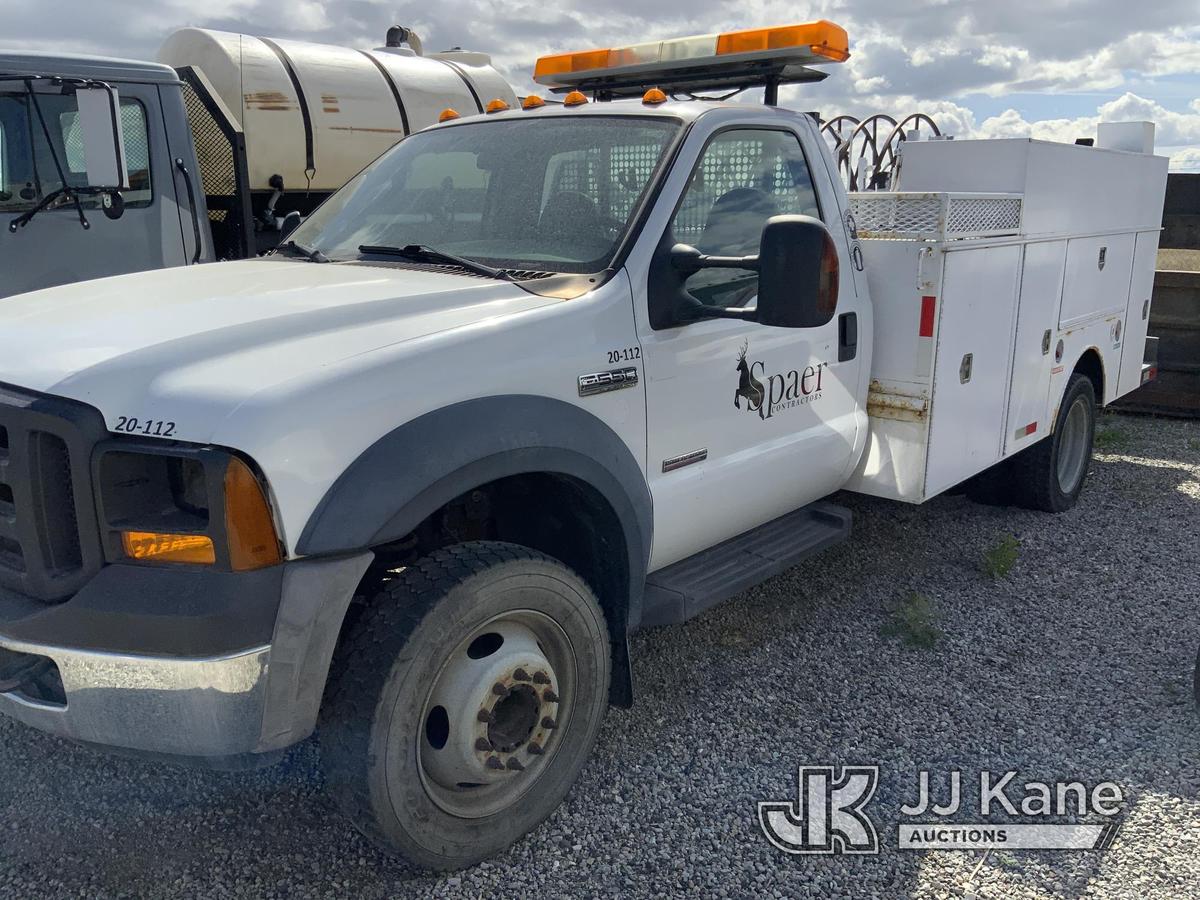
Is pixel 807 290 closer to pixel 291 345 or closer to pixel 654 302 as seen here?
pixel 654 302

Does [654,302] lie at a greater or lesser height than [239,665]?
greater

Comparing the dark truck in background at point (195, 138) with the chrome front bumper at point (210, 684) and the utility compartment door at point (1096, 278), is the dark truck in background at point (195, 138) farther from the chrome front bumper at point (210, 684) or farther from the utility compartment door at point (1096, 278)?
the utility compartment door at point (1096, 278)

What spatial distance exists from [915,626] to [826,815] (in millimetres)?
1313

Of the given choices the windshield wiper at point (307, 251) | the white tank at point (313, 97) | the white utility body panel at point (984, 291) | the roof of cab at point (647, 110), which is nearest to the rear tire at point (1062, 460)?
the white utility body panel at point (984, 291)

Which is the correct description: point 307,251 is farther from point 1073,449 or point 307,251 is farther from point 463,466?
point 1073,449

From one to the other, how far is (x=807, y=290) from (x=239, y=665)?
5.66 ft

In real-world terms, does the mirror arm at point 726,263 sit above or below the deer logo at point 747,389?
above

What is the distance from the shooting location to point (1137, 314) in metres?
6.34

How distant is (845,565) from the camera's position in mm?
4988

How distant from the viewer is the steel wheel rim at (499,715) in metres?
2.65

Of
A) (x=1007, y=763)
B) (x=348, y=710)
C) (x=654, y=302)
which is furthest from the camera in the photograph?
(x=1007, y=763)

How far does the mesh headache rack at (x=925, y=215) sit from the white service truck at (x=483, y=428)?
21 mm

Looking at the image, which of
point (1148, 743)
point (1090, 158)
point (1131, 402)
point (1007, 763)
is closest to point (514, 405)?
point (1007, 763)

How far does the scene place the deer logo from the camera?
340cm
